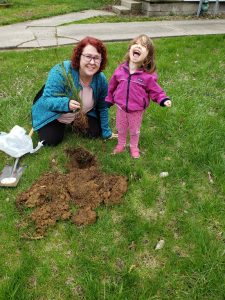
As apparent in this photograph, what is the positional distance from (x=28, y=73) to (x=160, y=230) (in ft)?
12.6

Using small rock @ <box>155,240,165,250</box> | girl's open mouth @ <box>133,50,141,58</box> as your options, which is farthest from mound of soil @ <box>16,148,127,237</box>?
girl's open mouth @ <box>133,50,141,58</box>

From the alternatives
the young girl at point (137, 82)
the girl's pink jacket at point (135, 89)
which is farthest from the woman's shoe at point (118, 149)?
the girl's pink jacket at point (135, 89)

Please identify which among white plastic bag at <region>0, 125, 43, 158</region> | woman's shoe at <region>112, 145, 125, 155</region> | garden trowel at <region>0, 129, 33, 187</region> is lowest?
garden trowel at <region>0, 129, 33, 187</region>

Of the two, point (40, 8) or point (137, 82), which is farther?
point (40, 8)

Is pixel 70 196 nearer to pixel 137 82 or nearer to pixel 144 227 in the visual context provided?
pixel 144 227

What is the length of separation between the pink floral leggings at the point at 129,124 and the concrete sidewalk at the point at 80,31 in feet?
12.9

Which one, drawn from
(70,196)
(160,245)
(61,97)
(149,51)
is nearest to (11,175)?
(70,196)

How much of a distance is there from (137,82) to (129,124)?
0.53 meters

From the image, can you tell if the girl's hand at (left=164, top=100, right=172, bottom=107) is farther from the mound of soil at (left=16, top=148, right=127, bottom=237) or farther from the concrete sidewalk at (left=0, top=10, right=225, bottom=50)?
the concrete sidewalk at (left=0, top=10, right=225, bottom=50)

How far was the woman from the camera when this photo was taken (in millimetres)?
3660

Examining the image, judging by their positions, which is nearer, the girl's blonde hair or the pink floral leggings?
A: the girl's blonde hair

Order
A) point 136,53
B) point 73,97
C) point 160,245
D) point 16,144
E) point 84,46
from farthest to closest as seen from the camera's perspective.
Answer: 1. point 16,144
2. point 73,97
3. point 84,46
4. point 136,53
5. point 160,245

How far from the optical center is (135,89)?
3531 millimetres

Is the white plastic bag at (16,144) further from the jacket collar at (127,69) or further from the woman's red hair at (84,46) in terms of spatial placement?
the jacket collar at (127,69)
